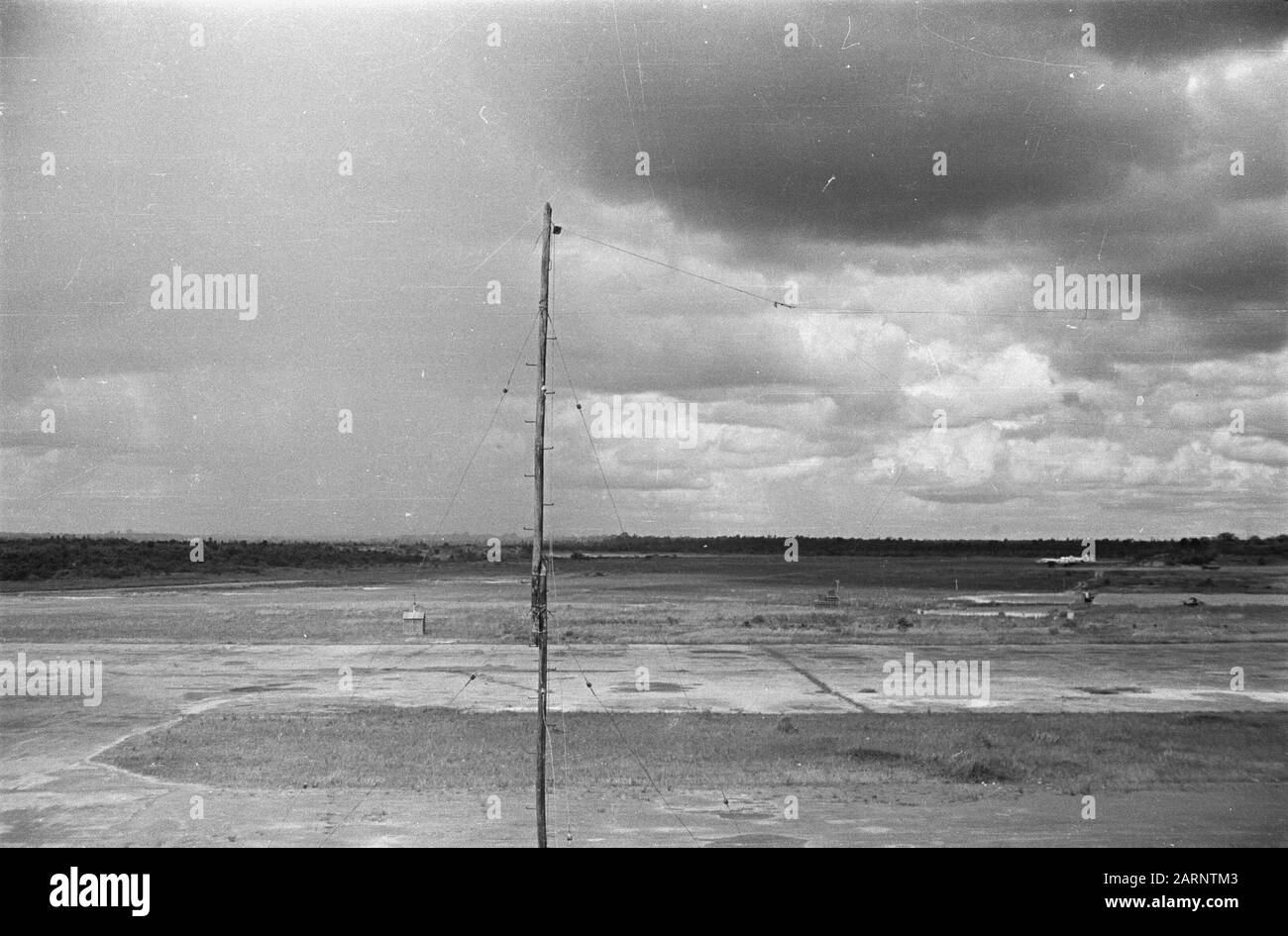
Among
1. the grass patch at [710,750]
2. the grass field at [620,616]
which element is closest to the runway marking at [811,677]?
the grass patch at [710,750]

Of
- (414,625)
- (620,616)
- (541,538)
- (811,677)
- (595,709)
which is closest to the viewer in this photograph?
(541,538)

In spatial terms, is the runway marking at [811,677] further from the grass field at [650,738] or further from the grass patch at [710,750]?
the grass patch at [710,750]

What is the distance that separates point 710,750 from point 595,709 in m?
5.50

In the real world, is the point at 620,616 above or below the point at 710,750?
below

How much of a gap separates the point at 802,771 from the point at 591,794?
14.5 ft

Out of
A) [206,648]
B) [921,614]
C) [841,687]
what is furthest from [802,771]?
[921,614]

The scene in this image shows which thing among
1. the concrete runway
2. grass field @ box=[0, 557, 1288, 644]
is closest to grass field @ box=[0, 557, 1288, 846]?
the concrete runway

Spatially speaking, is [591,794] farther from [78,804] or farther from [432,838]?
[78,804]

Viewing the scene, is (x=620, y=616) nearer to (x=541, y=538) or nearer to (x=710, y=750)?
(x=710, y=750)

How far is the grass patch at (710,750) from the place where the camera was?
19781mm

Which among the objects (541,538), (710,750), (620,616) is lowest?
(620,616)

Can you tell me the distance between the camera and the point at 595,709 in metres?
27.0

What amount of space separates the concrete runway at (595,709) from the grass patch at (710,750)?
103 centimetres

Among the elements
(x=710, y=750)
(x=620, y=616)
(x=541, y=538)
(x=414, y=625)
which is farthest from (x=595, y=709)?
(x=620, y=616)
